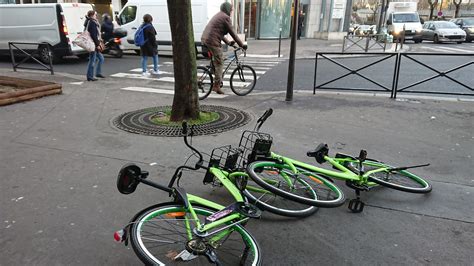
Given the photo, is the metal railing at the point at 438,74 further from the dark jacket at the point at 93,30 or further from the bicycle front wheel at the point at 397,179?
the dark jacket at the point at 93,30

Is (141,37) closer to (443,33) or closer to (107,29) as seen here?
(107,29)

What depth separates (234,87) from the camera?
8.78 meters

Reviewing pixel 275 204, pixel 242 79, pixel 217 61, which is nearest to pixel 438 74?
pixel 242 79

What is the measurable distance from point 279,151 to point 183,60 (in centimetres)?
221

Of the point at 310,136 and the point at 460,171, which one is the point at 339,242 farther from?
the point at 310,136

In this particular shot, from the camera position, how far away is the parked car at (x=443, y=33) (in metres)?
24.0

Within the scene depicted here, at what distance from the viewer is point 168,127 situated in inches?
232

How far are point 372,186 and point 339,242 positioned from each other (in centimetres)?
110

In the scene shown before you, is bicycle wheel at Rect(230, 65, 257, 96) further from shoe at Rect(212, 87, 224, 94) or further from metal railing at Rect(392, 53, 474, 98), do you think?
metal railing at Rect(392, 53, 474, 98)

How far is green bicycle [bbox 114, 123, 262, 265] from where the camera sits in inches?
95.3

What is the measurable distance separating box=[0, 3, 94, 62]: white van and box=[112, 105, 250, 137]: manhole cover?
762 cm

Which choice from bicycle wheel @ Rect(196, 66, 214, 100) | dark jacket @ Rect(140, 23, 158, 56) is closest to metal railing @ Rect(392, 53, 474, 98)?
bicycle wheel @ Rect(196, 66, 214, 100)

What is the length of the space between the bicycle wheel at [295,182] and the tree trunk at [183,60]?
2.95 metres

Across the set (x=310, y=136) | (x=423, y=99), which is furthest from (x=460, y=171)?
(x=423, y=99)
